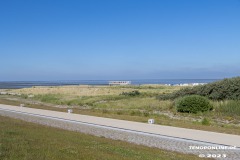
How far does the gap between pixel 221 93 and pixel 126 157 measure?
28.0 metres

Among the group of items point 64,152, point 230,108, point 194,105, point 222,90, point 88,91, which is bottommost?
point 230,108

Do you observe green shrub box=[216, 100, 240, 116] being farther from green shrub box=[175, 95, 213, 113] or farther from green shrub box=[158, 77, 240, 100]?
green shrub box=[158, 77, 240, 100]

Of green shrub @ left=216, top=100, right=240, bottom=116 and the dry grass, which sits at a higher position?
the dry grass

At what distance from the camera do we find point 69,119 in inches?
767

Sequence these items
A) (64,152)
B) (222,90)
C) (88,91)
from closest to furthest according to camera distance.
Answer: (64,152)
(222,90)
(88,91)

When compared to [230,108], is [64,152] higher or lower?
higher

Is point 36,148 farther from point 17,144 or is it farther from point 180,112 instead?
point 180,112

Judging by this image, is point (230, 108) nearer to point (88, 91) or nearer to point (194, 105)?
point (194, 105)

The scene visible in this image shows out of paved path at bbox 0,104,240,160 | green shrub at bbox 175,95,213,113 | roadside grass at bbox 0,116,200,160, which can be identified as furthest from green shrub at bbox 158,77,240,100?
roadside grass at bbox 0,116,200,160

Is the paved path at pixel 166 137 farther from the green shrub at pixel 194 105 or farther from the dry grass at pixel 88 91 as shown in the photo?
the dry grass at pixel 88 91

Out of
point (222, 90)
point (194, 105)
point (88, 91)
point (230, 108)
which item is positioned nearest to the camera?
point (230, 108)

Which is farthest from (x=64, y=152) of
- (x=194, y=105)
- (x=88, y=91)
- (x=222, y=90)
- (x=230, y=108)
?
(x=88, y=91)

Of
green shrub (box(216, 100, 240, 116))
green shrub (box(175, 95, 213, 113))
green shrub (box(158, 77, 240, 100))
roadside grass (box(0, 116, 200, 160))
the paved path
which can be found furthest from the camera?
green shrub (box(158, 77, 240, 100))

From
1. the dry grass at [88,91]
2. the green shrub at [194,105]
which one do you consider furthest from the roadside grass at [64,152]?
the dry grass at [88,91]
